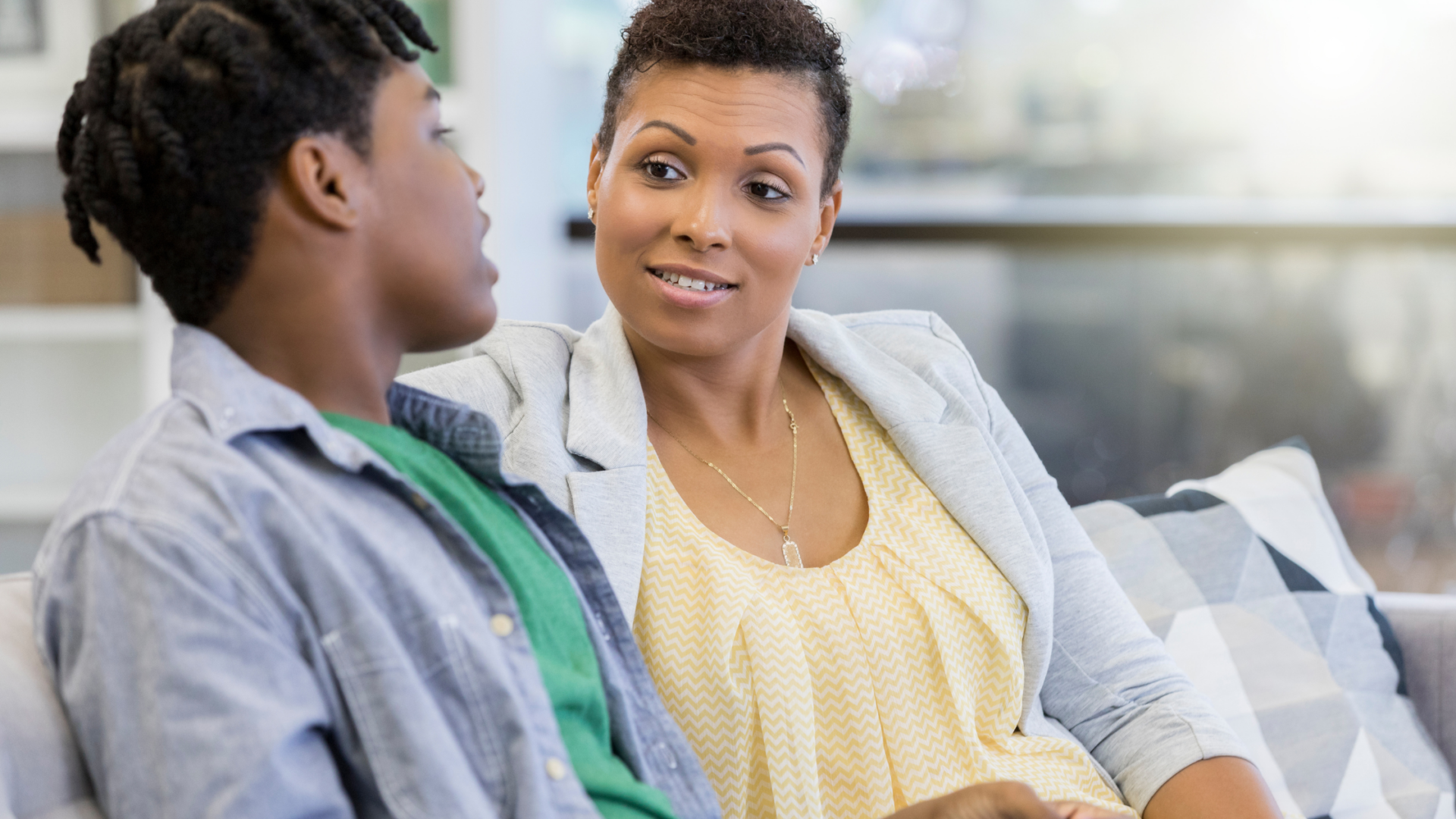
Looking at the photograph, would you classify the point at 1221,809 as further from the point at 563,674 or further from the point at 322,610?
the point at 322,610

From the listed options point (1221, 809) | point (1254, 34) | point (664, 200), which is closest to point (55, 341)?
point (664, 200)

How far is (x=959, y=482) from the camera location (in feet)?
4.23

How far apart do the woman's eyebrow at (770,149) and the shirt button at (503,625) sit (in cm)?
58

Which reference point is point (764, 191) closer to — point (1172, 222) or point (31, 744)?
point (31, 744)

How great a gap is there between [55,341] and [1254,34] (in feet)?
9.16

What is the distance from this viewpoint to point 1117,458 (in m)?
3.08

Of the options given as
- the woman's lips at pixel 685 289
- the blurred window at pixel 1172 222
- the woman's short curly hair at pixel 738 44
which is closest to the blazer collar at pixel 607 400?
the woman's lips at pixel 685 289

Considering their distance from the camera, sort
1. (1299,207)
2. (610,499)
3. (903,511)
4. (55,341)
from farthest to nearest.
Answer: (1299,207)
(55,341)
(903,511)
(610,499)

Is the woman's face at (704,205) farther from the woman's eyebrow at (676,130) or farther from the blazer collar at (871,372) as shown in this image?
the blazer collar at (871,372)

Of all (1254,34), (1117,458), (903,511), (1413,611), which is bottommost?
(1117,458)

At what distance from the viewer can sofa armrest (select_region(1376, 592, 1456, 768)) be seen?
1.56 metres

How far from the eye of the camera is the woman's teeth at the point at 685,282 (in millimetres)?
1199

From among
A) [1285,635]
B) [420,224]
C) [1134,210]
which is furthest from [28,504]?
[1134,210]

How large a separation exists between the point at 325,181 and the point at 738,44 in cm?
56
